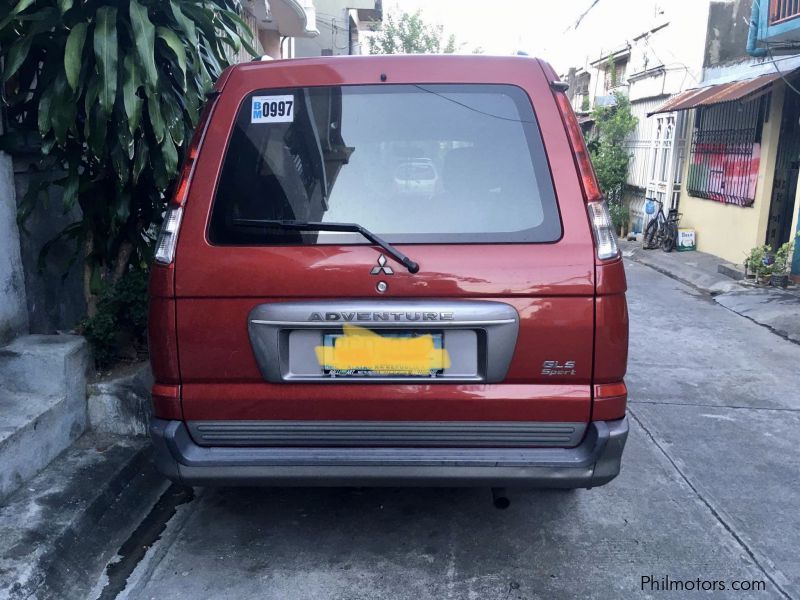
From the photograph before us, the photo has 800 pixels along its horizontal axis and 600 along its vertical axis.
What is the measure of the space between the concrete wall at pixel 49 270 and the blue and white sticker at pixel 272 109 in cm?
186

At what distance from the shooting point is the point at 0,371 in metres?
3.62

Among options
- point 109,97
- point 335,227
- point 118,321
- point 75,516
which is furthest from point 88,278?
point 335,227

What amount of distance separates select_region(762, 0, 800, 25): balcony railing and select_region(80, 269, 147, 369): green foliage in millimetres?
7027

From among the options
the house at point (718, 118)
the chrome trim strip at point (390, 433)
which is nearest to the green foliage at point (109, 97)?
the chrome trim strip at point (390, 433)

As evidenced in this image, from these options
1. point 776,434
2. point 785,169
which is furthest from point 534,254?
point 785,169

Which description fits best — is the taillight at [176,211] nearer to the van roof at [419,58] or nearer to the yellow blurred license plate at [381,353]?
the van roof at [419,58]

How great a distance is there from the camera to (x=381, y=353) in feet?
8.54

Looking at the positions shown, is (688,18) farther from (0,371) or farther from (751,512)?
(0,371)

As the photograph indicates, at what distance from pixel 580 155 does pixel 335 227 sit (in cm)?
93

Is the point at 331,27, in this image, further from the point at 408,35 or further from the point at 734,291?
the point at 734,291

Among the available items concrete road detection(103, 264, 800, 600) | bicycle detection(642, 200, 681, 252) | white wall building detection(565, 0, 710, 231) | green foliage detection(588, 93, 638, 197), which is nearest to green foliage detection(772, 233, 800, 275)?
bicycle detection(642, 200, 681, 252)

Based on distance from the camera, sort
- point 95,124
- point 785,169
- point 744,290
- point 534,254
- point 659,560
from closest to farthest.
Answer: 1. point 534,254
2. point 659,560
3. point 95,124
4. point 744,290
5. point 785,169

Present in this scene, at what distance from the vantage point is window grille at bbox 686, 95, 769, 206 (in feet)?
34.9

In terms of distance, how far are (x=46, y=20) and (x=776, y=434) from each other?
4.68 metres
